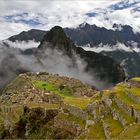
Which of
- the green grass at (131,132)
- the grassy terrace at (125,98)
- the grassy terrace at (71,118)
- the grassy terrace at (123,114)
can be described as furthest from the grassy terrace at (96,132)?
the green grass at (131,132)

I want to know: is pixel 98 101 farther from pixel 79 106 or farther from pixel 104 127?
pixel 104 127

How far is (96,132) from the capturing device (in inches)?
4705

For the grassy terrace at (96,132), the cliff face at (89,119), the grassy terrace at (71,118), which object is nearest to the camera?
the cliff face at (89,119)

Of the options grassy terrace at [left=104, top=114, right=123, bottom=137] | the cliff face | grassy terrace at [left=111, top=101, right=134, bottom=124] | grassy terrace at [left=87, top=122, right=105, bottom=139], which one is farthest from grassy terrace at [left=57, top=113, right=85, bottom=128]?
grassy terrace at [left=104, top=114, right=123, bottom=137]

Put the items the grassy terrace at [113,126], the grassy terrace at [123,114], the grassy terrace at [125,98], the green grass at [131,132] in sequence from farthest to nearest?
1. the grassy terrace at [125,98]
2. the grassy terrace at [123,114]
3. the grassy terrace at [113,126]
4. the green grass at [131,132]

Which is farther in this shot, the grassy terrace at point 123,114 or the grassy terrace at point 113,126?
the grassy terrace at point 123,114

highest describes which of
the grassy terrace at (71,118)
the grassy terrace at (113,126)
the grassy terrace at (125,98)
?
the grassy terrace at (125,98)

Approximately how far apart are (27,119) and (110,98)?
121 feet

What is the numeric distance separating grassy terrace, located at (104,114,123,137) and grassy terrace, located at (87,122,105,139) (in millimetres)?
2188

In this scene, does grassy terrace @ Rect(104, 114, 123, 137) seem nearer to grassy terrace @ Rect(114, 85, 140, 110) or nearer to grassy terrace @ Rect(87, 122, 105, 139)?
grassy terrace @ Rect(87, 122, 105, 139)

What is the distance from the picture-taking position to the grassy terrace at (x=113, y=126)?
10881cm

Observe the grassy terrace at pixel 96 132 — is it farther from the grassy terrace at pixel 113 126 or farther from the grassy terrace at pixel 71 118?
the grassy terrace at pixel 71 118

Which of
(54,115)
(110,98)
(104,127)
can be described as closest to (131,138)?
(104,127)

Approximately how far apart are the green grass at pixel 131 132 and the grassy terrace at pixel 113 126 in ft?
15.7
